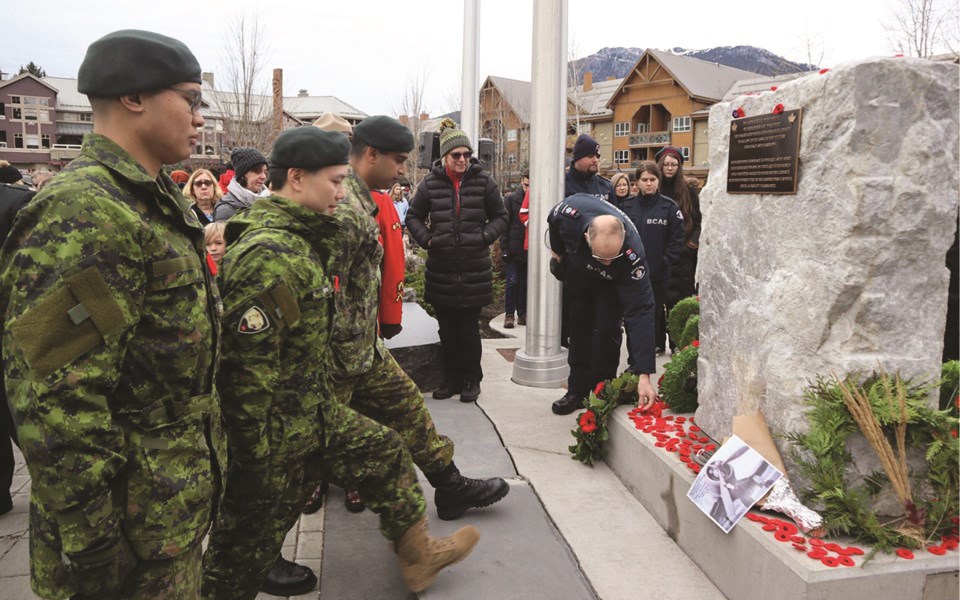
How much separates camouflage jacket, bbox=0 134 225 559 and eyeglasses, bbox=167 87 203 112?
0.22 m

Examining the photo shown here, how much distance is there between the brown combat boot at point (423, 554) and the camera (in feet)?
9.86

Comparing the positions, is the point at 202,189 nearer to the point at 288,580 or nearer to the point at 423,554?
the point at 288,580

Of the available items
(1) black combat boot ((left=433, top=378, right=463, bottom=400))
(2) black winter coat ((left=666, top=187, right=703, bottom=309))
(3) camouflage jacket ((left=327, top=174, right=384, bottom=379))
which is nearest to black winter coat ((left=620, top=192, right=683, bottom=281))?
(2) black winter coat ((left=666, top=187, right=703, bottom=309))

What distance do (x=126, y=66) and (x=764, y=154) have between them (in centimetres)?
293

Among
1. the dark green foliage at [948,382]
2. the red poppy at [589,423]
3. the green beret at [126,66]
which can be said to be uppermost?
the green beret at [126,66]

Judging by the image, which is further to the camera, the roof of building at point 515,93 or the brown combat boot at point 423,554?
the roof of building at point 515,93

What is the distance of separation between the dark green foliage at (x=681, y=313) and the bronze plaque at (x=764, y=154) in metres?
2.00

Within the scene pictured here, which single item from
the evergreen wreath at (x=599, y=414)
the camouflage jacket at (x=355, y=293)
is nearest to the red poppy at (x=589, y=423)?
the evergreen wreath at (x=599, y=414)

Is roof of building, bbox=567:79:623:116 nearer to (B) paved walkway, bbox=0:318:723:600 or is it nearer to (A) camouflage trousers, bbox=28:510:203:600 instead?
(B) paved walkway, bbox=0:318:723:600

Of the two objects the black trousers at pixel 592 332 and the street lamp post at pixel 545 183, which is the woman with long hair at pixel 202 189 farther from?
the black trousers at pixel 592 332

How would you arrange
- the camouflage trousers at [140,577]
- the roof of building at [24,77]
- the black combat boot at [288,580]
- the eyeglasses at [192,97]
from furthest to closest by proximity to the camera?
the roof of building at [24,77]
the black combat boot at [288,580]
the eyeglasses at [192,97]
the camouflage trousers at [140,577]

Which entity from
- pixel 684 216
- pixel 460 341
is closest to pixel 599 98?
pixel 684 216

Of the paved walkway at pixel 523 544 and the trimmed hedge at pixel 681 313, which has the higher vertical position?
the trimmed hedge at pixel 681 313

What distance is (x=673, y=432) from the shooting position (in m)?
4.26
